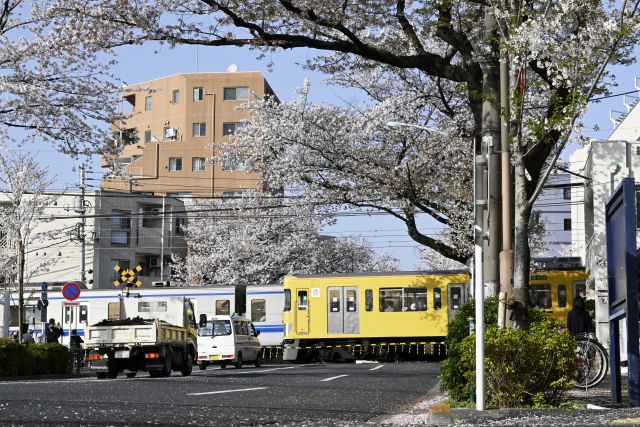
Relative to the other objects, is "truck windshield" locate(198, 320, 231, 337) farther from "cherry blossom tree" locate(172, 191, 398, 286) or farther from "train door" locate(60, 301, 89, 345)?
"cherry blossom tree" locate(172, 191, 398, 286)

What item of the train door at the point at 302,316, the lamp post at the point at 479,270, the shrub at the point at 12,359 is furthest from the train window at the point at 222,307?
the lamp post at the point at 479,270

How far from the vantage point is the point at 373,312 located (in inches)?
1261

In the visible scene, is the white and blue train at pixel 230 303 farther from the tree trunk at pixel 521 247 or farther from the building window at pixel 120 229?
the tree trunk at pixel 521 247

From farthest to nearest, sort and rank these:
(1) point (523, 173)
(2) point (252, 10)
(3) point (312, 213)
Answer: (3) point (312, 213), (2) point (252, 10), (1) point (523, 173)

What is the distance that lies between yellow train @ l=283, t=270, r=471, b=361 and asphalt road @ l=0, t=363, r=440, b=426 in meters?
16.4

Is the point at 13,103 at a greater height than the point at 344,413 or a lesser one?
greater

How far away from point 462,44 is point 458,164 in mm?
10992

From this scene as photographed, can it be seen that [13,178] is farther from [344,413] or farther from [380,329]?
[344,413]

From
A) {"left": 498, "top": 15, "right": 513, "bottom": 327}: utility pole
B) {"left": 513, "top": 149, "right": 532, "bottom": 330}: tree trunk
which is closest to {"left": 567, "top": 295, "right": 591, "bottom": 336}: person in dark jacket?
{"left": 498, "top": 15, "right": 513, "bottom": 327}: utility pole

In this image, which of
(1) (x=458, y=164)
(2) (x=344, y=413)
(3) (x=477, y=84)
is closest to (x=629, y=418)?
(2) (x=344, y=413)

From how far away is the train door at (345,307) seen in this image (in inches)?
1266

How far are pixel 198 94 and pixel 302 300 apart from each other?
46.6 meters

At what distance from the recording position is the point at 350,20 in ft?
47.5

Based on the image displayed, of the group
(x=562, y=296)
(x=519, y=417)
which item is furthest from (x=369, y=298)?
(x=519, y=417)
